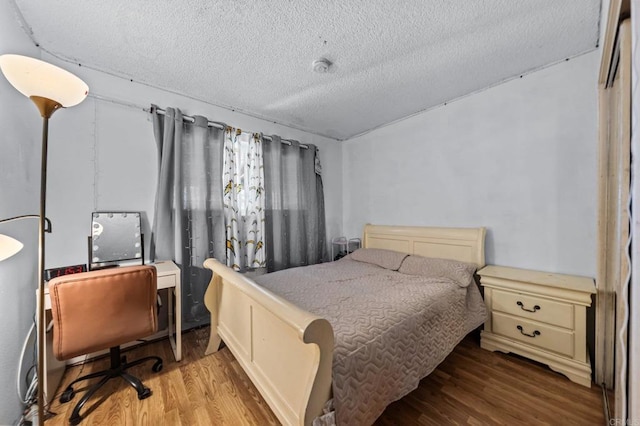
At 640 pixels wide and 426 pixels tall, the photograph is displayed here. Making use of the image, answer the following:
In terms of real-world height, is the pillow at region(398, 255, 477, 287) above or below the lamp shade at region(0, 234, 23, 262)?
below

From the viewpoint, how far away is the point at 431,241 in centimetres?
266

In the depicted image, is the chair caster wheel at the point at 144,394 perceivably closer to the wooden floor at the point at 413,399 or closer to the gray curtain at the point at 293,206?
the wooden floor at the point at 413,399

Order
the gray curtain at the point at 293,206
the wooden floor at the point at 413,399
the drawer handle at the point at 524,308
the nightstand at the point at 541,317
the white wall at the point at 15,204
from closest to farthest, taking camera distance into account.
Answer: the white wall at the point at 15,204 < the wooden floor at the point at 413,399 < the nightstand at the point at 541,317 < the drawer handle at the point at 524,308 < the gray curtain at the point at 293,206

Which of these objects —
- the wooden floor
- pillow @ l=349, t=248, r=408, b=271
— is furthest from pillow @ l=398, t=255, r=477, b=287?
the wooden floor

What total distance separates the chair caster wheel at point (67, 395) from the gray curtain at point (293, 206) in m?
1.83

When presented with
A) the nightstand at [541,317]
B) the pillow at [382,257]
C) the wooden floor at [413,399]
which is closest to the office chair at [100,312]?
the wooden floor at [413,399]

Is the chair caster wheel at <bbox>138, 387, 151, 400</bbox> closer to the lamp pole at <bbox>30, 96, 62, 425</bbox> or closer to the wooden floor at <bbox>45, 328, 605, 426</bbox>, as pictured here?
the wooden floor at <bbox>45, 328, 605, 426</bbox>

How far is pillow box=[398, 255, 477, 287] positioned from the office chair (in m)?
2.20

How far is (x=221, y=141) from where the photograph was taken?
263 centimetres

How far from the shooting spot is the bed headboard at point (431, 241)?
234cm

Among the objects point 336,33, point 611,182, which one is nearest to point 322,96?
point 336,33

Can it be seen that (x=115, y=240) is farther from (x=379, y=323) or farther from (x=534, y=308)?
(x=534, y=308)

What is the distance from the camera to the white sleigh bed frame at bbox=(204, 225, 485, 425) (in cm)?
93

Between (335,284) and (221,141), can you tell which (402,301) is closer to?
(335,284)
